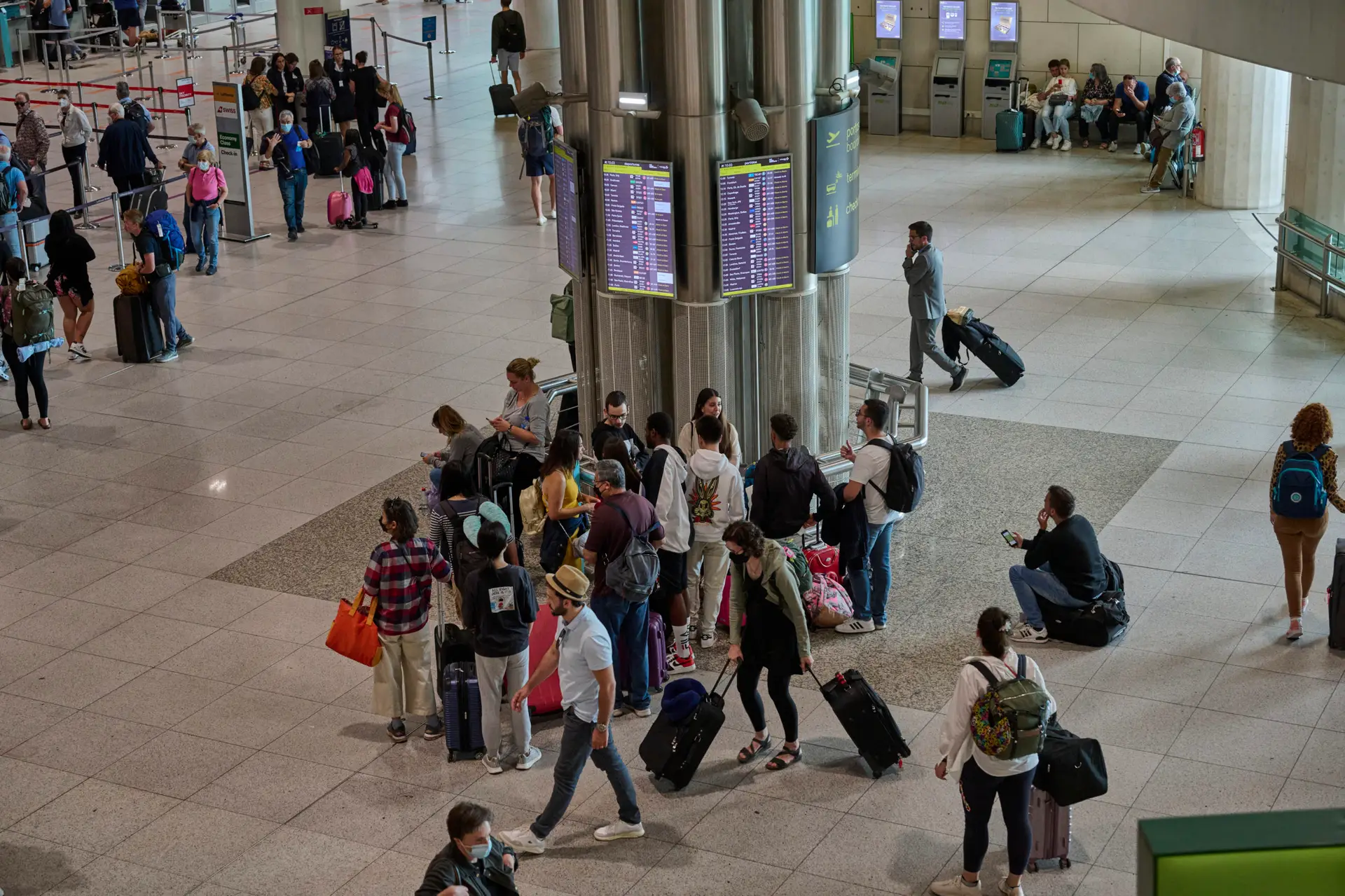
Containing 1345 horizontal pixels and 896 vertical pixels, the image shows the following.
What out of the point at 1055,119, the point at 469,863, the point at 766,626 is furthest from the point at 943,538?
the point at 1055,119

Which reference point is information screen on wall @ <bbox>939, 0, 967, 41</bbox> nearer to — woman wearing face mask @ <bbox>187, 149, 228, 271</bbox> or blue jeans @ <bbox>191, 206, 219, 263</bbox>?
woman wearing face mask @ <bbox>187, 149, 228, 271</bbox>

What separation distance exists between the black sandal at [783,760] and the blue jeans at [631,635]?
0.98 m

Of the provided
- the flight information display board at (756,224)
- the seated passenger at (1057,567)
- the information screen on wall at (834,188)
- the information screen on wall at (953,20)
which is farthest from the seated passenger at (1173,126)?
the seated passenger at (1057,567)

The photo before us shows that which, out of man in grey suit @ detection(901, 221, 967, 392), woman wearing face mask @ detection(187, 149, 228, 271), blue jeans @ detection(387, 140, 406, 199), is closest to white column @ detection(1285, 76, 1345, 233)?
man in grey suit @ detection(901, 221, 967, 392)

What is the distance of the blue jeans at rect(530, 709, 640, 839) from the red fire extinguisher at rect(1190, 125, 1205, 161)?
1604 centimetres

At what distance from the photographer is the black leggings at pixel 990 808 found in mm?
7234

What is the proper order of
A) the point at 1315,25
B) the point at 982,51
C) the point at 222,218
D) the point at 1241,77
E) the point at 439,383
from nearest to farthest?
1. the point at 1315,25
2. the point at 439,383
3. the point at 1241,77
4. the point at 222,218
5. the point at 982,51

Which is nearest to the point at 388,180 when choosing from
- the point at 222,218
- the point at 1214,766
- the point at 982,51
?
the point at 222,218

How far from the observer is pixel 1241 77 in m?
20.2

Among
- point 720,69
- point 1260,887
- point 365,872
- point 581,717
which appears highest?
point 720,69

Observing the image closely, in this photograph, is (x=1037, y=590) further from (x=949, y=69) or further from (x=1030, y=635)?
(x=949, y=69)

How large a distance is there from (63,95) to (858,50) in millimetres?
12731

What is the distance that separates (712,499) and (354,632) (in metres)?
2.36

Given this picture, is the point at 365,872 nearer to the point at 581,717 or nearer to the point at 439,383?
the point at 581,717
